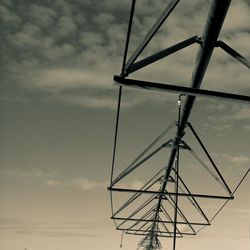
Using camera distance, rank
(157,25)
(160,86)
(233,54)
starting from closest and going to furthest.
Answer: (157,25)
(160,86)
(233,54)

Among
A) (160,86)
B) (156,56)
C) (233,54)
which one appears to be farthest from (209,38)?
(160,86)

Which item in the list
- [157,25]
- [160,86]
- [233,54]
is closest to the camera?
[157,25]

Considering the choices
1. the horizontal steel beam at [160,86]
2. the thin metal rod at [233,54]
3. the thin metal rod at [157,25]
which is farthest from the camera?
the thin metal rod at [233,54]

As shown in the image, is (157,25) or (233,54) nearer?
(157,25)

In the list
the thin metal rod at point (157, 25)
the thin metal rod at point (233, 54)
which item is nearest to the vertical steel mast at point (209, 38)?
the thin metal rod at point (233, 54)

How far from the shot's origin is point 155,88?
509 cm

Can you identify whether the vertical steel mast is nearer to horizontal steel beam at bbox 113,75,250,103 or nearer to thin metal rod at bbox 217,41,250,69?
thin metal rod at bbox 217,41,250,69

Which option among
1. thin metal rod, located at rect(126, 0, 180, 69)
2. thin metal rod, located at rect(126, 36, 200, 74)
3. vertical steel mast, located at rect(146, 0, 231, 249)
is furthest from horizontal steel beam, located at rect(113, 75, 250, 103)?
vertical steel mast, located at rect(146, 0, 231, 249)

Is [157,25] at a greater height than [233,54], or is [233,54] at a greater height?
[233,54]

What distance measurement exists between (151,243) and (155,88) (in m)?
30.5

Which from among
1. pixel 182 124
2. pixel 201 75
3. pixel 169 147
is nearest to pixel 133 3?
pixel 201 75

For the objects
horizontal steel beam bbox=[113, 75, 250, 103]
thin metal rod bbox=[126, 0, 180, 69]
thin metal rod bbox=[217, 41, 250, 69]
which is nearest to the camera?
thin metal rod bbox=[126, 0, 180, 69]

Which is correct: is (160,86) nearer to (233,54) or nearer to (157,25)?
(157,25)

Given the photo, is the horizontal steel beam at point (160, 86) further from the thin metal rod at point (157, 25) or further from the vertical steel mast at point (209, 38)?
the vertical steel mast at point (209, 38)
